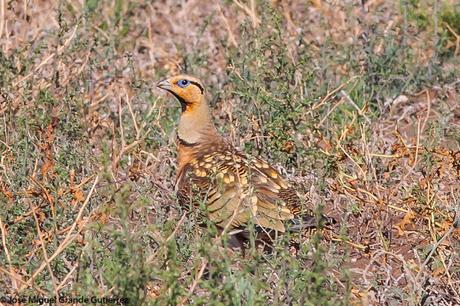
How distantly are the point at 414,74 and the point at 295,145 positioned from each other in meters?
2.00

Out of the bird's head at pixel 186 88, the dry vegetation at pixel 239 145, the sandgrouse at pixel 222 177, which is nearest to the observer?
the dry vegetation at pixel 239 145

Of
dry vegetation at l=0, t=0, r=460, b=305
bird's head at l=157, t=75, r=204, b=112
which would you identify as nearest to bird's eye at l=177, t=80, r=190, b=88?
bird's head at l=157, t=75, r=204, b=112

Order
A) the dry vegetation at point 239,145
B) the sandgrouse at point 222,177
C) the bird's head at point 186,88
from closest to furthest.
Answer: the dry vegetation at point 239,145 → the sandgrouse at point 222,177 → the bird's head at point 186,88

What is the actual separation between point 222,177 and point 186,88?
1160mm

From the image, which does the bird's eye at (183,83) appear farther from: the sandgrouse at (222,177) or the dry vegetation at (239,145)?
the dry vegetation at (239,145)

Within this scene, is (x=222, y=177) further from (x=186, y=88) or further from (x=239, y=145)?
(x=239, y=145)

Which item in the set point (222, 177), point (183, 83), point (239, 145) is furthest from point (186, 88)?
point (222, 177)

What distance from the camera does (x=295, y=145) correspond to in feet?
22.8

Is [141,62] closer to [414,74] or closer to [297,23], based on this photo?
[297,23]

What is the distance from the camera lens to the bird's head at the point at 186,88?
22.4ft

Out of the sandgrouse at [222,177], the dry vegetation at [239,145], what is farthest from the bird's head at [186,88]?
the dry vegetation at [239,145]

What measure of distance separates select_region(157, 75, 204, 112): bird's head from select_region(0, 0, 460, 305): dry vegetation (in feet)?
0.49

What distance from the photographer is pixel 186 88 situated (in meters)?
6.83

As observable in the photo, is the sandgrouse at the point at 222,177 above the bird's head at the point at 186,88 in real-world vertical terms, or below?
below
